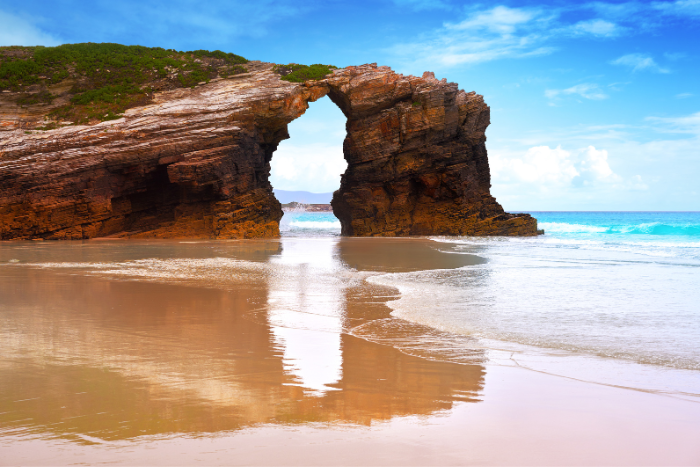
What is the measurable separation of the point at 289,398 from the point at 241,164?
71.3 feet

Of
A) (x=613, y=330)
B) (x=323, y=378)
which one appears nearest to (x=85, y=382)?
(x=323, y=378)

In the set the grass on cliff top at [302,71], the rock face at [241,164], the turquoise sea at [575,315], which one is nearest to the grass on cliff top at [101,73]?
the rock face at [241,164]

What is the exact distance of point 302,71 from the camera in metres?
26.1

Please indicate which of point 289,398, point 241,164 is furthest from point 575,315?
point 241,164

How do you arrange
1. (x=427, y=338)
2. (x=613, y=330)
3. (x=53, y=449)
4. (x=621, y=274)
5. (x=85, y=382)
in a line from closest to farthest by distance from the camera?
(x=53, y=449) → (x=85, y=382) → (x=427, y=338) → (x=613, y=330) → (x=621, y=274)

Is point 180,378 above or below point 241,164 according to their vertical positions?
below

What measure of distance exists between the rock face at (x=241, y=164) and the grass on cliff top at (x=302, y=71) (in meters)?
0.60

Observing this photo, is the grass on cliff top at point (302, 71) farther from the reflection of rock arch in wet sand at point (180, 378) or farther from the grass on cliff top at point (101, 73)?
the reflection of rock arch in wet sand at point (180, 378)

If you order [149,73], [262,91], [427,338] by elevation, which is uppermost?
[149,73]

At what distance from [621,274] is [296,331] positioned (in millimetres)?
8038

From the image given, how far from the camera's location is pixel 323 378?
3.64 m

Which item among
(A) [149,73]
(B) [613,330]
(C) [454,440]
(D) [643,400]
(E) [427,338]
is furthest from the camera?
(A) [149,73]

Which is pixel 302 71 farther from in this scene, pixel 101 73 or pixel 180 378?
pixel 180 378

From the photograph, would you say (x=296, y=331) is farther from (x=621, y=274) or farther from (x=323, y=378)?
(x=621, y=274)
